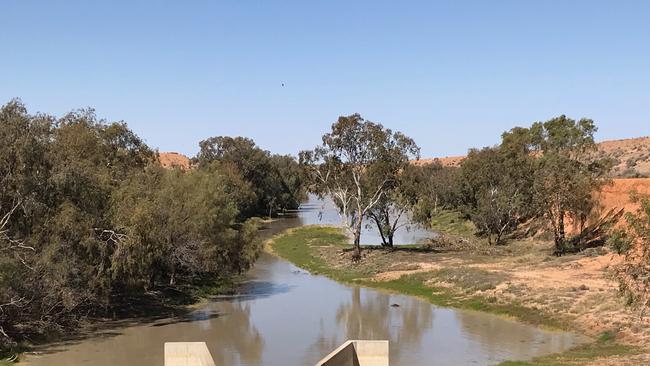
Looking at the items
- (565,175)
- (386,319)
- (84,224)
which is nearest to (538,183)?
(565,175)

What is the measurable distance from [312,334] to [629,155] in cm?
9652

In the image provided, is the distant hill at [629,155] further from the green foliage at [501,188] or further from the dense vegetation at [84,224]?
the dense vegetation at [84,224]

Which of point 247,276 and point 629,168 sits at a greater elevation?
point 629,168

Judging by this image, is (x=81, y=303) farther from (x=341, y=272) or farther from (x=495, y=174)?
(x=495, y=174)

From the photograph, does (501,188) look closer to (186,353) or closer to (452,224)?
(452,224)

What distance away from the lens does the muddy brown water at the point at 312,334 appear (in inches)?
971

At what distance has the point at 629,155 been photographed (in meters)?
107

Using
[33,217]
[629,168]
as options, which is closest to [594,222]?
[629,168]

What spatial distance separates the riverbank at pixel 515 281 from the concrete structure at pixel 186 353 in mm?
12144

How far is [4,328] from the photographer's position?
2494cm

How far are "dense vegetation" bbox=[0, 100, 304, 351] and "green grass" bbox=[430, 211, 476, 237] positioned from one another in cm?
4231

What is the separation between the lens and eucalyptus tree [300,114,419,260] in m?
51.4

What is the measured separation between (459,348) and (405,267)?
2070 cm

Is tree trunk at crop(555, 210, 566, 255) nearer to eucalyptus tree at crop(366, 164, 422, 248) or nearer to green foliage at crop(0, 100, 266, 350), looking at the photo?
eucalyptus tree at crop(366, 164, 422, 248)
